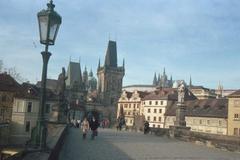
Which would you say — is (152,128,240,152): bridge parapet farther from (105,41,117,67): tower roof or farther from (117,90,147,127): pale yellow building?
(105,41,117,67): tower roof

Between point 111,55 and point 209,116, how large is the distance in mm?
96702

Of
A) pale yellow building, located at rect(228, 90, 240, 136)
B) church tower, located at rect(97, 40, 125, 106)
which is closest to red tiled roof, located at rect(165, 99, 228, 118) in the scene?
pale yellow building, located at rect(228, 90, 240, 136)

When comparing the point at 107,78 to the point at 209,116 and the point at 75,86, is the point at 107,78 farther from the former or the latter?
the point at 209,116

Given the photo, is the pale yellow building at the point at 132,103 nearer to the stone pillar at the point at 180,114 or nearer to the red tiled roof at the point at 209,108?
the red tiled roof at the point at 209,108

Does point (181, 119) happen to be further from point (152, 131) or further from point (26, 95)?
point (26, 95)

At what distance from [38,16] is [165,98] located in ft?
332

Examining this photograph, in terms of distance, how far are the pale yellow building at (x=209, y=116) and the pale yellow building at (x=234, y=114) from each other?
3025 millimetres

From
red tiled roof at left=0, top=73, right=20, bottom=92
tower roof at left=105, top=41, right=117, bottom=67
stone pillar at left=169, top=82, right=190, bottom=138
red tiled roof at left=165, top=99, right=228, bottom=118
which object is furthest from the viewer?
tower roof at left=105, top=41, right=117, bottom=67

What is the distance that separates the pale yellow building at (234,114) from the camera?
234 feet

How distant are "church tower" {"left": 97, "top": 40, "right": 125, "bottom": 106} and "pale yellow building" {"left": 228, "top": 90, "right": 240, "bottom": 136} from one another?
305 ft

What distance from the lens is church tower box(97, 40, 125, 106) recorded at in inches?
6476

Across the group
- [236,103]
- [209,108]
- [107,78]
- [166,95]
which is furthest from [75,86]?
[236,103]

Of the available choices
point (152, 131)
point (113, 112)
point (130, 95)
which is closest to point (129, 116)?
point (130, 95)

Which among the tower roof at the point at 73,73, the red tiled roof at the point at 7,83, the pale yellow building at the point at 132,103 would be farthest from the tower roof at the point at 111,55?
the red tiled roof at the point at 7,83
